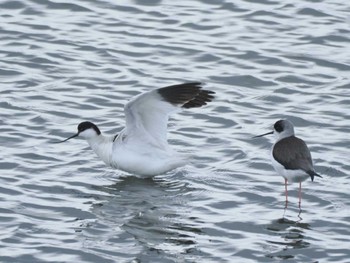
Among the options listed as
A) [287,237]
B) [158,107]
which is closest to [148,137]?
[158,107]

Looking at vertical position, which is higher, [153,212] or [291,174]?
[291,174]

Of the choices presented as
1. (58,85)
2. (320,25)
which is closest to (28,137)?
(58,85)

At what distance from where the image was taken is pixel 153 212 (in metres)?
13.5

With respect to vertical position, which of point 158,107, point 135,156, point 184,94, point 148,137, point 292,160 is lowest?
point 135,156

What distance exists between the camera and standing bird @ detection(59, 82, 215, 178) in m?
14.5

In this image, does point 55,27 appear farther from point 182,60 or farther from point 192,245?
point 192,245

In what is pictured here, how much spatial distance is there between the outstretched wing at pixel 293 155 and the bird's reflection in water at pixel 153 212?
117cm

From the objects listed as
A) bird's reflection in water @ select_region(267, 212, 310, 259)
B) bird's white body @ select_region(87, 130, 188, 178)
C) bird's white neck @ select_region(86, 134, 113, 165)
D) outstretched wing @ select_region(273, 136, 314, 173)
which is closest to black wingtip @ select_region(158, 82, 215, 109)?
bird's white body @ select_region(87, 130, 188, 178)

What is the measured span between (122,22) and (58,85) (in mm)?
3055

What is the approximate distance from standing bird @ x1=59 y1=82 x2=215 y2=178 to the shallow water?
23 cm

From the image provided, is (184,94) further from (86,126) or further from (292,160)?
(292,160)

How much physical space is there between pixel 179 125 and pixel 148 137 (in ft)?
4.83

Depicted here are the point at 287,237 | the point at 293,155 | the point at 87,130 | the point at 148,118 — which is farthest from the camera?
the point at 87,130

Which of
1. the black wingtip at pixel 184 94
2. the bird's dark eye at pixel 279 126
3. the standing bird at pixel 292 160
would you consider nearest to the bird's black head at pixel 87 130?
the black wingtip at pixel 184 94
